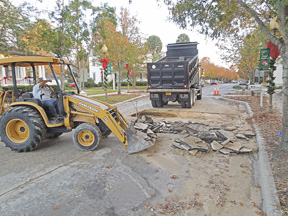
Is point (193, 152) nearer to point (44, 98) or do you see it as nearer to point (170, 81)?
point (44, 98)

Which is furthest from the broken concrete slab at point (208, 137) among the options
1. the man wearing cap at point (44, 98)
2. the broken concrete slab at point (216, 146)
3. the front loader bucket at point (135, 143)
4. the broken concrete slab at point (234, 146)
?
the man wearing cap at point (44, 98)

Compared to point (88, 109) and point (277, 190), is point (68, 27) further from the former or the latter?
point (277, 190)

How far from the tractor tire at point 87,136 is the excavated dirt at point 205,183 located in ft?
3.94

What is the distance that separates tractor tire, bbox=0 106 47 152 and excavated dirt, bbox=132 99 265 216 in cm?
263

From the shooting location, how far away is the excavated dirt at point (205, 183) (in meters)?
3.04

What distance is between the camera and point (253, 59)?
830 inches

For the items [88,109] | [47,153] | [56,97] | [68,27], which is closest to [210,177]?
[88,109]

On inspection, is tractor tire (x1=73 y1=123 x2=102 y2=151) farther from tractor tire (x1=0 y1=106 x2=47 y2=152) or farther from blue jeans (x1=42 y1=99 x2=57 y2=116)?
blue jeans (x1=42 y1=99 x2=57 y2=116)

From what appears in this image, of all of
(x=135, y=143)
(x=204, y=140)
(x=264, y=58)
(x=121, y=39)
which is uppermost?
(x=121, y=39)

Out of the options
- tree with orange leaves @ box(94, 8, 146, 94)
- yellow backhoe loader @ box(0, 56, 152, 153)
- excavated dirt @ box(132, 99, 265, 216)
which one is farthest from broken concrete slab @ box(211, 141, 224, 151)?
tree with orange leaves @ box(94, 8, 146, 94)

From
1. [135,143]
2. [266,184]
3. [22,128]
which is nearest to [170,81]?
[135,143]

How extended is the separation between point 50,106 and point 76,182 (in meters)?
2.56

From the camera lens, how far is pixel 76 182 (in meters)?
3.80

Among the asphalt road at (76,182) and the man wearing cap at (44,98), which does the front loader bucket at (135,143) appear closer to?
the asphalt road at (76,182)
